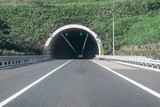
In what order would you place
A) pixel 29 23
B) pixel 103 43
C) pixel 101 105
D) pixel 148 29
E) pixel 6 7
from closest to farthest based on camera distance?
1. pixel 101 105
2. pixel 148 29
3. pixel 103 43
4. pixel 29 23
5. pixel 6 7

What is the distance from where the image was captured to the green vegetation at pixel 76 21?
3741 centimetres

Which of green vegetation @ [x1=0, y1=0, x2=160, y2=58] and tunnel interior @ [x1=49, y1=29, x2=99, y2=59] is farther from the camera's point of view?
tunnel interior @ [x1=49, y1=29, x2=99, y2=59]

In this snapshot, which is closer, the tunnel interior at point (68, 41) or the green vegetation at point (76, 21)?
the green vegetation at point (76, 21)

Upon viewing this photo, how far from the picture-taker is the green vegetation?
123ft

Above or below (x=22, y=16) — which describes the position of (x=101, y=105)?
below

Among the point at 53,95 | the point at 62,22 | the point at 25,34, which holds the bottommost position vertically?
the point at 53,95

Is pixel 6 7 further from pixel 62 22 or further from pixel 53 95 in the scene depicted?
pixel 53 95

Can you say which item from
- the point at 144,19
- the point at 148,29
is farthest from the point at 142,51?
the point at 144,19

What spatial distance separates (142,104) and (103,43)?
3502 centimetres

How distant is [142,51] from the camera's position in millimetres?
28547

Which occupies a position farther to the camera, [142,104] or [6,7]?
[6,7]

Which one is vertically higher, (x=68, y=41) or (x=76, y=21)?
(x=76, y=21)

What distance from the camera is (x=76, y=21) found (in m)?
43.4

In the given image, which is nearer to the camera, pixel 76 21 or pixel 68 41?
pixel 76 21
